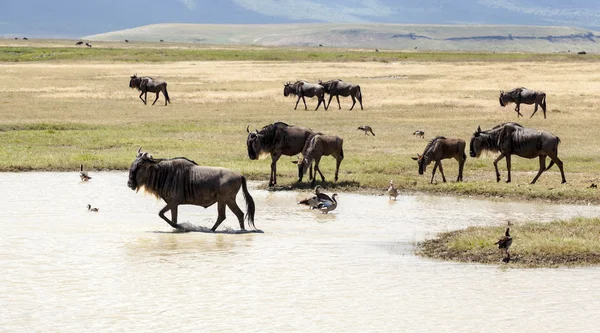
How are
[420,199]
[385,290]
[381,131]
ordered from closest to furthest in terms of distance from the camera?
[385,290] < [420,199] < [381,131]

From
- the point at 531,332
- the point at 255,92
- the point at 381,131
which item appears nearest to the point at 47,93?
the point at 255,92

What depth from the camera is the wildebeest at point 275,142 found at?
20.7 m

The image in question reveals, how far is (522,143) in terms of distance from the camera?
21359 millimetres

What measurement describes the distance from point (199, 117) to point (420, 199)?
18.8 m

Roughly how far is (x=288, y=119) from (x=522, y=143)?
625 inches

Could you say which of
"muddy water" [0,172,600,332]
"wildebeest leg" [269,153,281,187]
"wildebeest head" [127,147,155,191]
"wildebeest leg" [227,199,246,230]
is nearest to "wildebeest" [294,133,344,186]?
"wildebeest leg" [269,153,281,187]

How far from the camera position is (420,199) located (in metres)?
19.8

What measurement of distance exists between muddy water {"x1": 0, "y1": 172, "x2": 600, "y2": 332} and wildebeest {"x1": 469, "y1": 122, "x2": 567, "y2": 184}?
3343 mm

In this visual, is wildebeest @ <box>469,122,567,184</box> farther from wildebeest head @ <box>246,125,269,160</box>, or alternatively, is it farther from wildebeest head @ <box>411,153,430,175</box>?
wildebeest head @ <box>246,125,269,160</box>

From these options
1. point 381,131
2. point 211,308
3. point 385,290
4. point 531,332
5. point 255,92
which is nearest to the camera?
point 531,332

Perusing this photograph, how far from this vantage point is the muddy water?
34.7ft

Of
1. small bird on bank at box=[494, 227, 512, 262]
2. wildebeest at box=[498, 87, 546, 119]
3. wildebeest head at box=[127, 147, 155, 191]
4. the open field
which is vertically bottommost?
the open field

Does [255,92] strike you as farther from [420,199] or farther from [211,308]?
[211,308]

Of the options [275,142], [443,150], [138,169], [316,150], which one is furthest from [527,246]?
[275,142]
